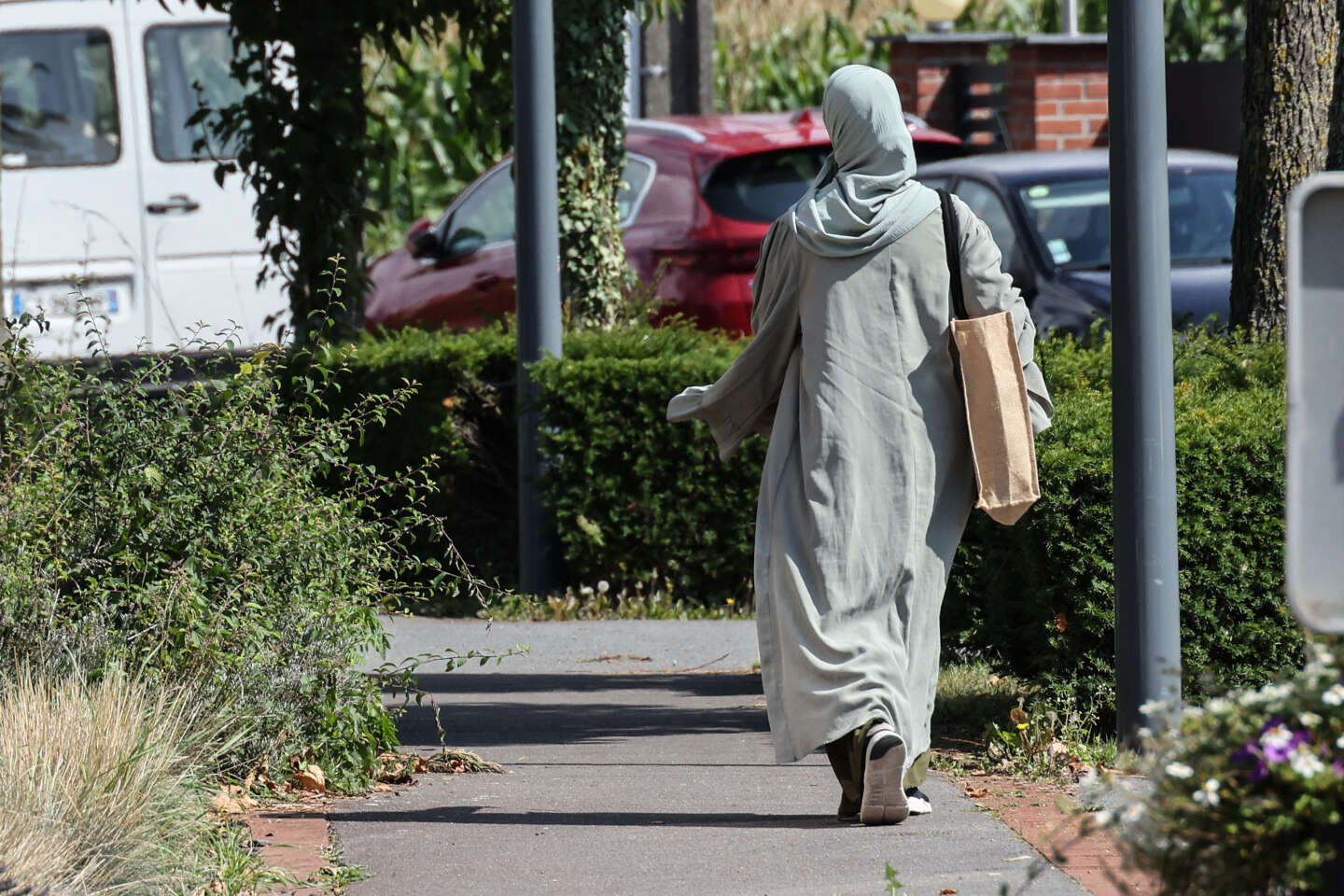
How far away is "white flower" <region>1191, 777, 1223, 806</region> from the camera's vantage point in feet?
8.60

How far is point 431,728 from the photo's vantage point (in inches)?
246

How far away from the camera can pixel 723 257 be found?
398 inches

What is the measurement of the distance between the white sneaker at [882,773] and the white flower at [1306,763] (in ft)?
7.08

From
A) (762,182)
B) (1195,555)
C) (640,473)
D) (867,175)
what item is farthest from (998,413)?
(762,182)

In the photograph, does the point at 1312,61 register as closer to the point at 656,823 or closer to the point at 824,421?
the point at 824,421

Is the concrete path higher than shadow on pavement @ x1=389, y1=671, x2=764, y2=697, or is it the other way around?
the concrete path

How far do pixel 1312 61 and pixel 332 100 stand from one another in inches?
188

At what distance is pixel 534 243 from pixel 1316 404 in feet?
20.9

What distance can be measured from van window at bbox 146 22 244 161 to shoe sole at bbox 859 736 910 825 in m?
8.10

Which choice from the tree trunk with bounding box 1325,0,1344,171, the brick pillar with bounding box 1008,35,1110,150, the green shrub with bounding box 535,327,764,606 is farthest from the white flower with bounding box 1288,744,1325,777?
the brick pillar with bounding box 1008,35,1110,150

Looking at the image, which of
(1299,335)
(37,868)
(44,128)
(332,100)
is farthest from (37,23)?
(1299,335)

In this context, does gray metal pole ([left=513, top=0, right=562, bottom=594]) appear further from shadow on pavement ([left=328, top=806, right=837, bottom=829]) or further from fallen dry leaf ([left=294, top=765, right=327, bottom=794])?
shadow on pavement ([left=328, top=806, right=837, bottom=829])

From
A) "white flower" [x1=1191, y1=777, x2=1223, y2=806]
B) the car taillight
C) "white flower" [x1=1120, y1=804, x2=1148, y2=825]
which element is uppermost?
the car taillight

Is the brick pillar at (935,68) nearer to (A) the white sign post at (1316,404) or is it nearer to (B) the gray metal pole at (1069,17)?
(B) the gray metal pole at (1069,17)
